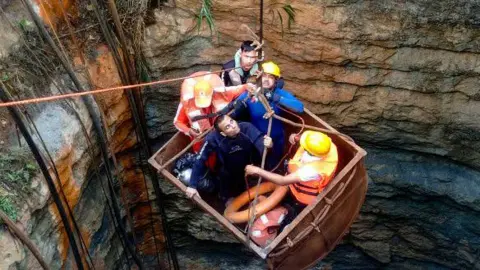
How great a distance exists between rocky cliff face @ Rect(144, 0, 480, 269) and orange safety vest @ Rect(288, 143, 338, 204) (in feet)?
6.97

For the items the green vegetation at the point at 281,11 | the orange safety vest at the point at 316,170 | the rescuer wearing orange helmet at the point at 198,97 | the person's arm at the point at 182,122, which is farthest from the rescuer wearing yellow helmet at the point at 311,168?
the green vegetation at the point at 281,11

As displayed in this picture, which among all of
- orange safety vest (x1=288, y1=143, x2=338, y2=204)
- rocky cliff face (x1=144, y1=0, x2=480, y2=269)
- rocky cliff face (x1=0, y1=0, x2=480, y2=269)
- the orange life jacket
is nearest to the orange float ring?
the orange life jacket

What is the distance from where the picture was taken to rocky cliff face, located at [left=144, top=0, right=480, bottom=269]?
Result: 6.29 meters

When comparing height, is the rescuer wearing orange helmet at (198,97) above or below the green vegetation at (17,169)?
above

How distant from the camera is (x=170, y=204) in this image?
7.81m

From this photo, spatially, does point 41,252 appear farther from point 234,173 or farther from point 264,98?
point 264,98

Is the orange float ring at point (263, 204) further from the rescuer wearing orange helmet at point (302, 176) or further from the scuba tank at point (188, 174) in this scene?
the scuba tank at point (188, 174)

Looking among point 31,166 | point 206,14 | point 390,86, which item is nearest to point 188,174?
point 31,166

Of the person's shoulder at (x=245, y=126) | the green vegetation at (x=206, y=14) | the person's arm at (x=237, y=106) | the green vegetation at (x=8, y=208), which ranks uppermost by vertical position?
the green vegetation at (x=206, y=14)

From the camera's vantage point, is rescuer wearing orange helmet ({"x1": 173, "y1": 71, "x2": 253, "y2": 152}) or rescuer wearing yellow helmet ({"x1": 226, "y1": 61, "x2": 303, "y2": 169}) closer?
rescuer wearing yellow helmet ({"x1": 226, "y1": 61, "x2": 303, "y2": 169})

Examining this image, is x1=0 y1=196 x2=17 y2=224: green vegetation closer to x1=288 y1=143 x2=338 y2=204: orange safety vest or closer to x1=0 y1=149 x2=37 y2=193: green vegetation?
x1=0 y1=149 x2=37 y2=193: green vegetation

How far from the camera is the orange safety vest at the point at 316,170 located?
15.4 ft

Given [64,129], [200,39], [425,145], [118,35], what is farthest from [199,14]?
[425,145]

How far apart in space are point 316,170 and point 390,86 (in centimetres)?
256
